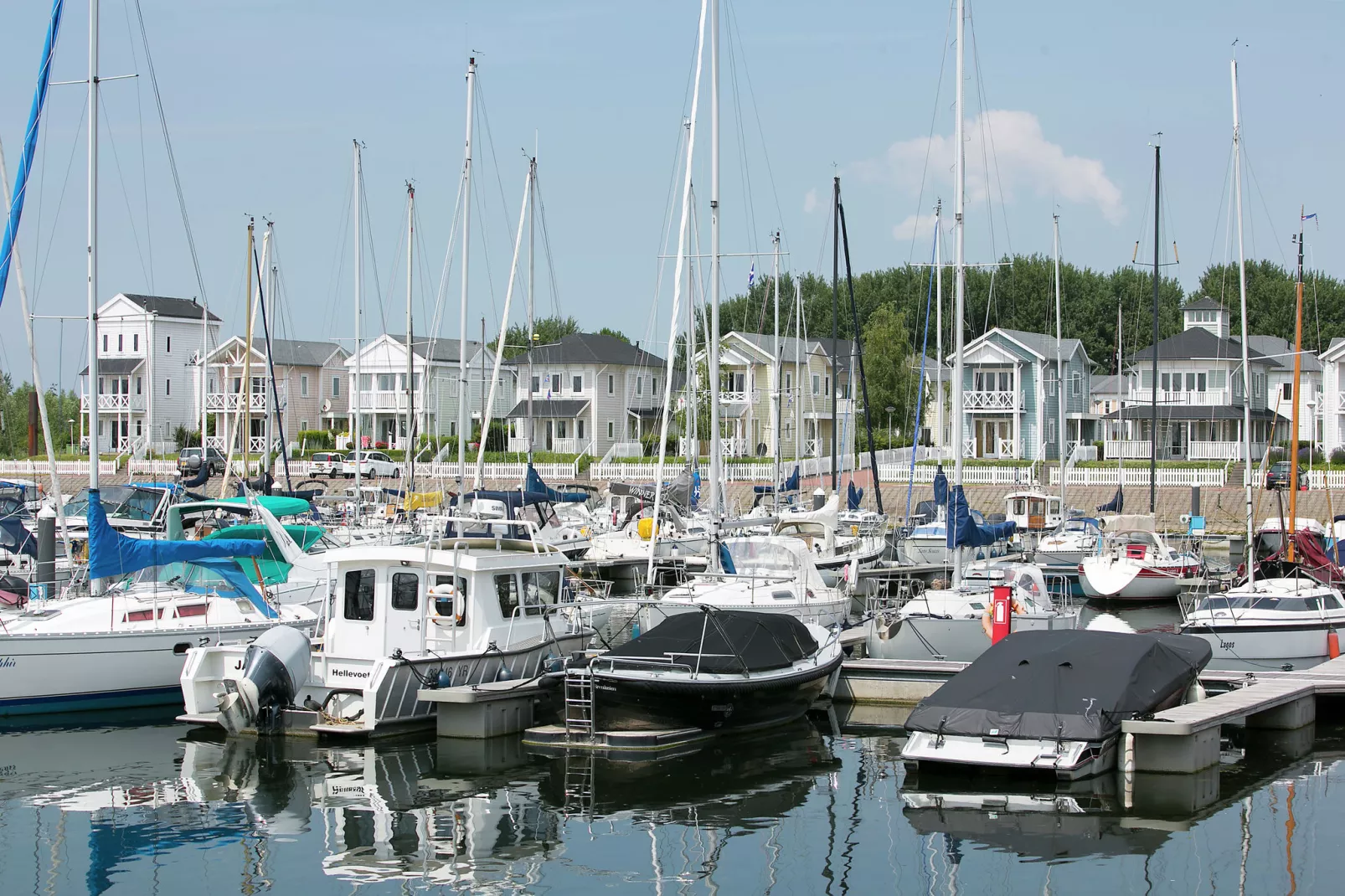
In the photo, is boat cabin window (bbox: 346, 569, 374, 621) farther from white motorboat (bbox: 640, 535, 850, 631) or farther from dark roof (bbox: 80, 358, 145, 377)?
dark roof (bbox: 80, 358, 145, 377)

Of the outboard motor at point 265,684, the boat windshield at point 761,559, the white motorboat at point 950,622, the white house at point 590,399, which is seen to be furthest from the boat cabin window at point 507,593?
the white house at point 590,399

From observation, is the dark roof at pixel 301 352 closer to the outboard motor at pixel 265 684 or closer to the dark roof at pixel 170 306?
the dark roof at pixel 170 306

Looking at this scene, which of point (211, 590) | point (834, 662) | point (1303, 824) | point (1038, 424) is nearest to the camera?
point (1303, 824)

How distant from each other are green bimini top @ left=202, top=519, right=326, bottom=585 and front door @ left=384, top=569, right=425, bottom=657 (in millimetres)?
6549

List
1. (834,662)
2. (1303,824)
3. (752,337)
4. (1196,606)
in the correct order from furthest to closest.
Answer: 1. (752,337)
2. (1196,606)
3. (834,662)
4. (1303,824)

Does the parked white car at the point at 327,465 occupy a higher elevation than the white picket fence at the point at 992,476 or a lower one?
higher

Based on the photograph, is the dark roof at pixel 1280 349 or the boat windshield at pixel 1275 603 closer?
the boat windshield at pixel 1275 603

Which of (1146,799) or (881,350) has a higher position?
(881,350)

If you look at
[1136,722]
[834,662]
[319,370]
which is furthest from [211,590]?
[319,370]

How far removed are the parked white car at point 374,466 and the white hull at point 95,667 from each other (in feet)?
138

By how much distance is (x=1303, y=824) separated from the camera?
16703 millimetres

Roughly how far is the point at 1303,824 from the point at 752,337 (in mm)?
70321

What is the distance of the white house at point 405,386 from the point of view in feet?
284

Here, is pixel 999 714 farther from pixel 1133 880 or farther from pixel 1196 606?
pixel 1196 606
